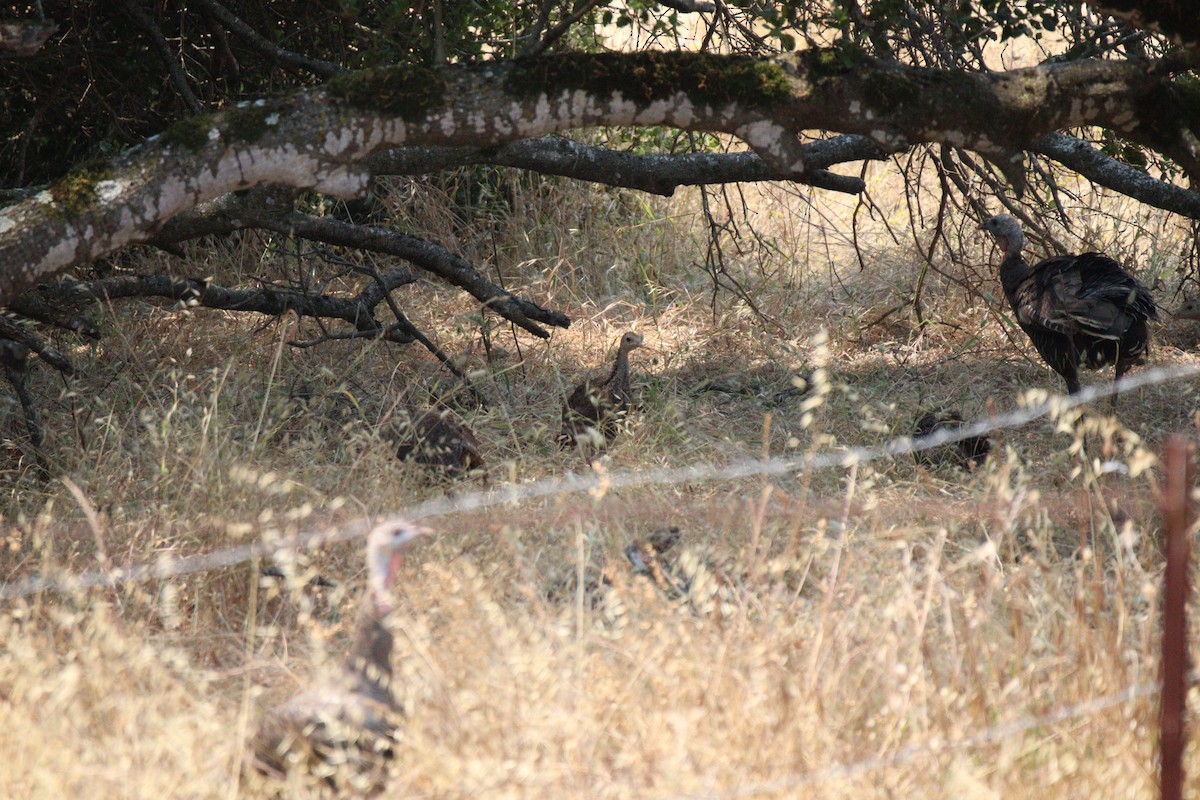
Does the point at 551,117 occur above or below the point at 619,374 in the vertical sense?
above

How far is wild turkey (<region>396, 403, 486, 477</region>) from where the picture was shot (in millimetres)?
4559

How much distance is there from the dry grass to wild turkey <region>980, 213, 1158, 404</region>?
34 cm

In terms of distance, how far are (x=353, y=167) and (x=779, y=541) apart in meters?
1.90

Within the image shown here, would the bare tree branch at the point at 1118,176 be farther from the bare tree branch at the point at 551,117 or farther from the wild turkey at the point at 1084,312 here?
the bare tree branch at the point at 551,117

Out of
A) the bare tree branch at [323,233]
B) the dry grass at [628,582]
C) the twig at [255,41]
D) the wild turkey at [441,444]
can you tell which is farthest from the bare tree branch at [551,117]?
the twig at [255,41]

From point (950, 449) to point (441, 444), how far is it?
2.12m

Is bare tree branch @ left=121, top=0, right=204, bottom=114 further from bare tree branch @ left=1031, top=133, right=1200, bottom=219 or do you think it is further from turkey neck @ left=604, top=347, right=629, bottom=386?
bare tree branch @ left=1031, top=133, right=1200, bottom=219

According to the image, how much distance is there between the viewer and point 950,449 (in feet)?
16.3

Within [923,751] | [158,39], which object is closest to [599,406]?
[158,39]

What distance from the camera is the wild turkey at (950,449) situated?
4.93 meters

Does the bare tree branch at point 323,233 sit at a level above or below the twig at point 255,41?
below

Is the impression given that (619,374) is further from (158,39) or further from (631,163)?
(158,39)

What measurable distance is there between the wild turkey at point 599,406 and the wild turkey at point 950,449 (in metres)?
1.29

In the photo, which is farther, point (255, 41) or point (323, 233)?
point (323, 233)
